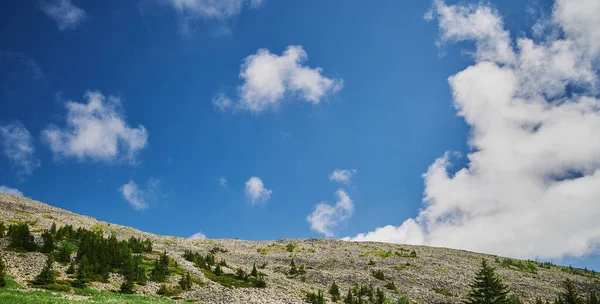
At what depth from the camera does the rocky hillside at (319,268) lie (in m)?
43.5

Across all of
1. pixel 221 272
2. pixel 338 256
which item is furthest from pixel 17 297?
pixel 338 256

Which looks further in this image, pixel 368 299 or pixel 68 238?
pixel 68 238

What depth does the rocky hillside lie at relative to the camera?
4350cm

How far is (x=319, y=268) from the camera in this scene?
71250mm

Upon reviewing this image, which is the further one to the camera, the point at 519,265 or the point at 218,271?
the point at 519,265

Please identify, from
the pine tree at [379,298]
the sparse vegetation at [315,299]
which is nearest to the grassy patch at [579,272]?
the pine tree at [379,298]

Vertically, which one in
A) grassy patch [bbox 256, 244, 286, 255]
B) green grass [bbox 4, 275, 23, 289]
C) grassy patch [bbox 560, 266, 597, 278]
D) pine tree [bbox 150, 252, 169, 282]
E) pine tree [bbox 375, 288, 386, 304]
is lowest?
green grass [bbox 4, 275, 23, 289]

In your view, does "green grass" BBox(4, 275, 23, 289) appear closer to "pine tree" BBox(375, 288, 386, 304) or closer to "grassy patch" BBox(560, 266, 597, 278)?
"pine tree" BBox(375, 288, 386, 304)

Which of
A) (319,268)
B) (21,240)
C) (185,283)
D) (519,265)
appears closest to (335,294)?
(185,283)

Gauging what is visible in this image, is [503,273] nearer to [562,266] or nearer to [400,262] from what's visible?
[400,262]

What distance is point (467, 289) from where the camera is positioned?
201 feet

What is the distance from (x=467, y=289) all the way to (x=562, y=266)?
53081 millimetres

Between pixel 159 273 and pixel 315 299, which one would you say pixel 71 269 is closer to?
pixel 159 273

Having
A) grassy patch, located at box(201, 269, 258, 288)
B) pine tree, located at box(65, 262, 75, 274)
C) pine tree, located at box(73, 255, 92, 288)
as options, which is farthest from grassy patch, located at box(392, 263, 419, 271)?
pine tree, located at box(65, 262, 75, 274)
